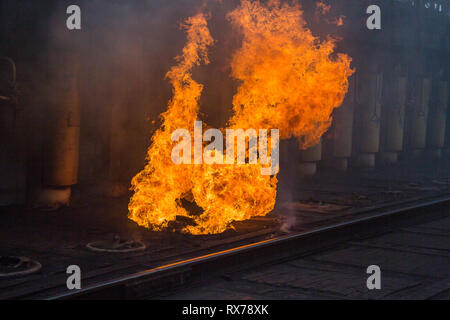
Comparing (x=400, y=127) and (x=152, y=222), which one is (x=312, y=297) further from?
(x=400, y=127)

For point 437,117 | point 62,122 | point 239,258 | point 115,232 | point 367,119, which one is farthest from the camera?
point 437,117

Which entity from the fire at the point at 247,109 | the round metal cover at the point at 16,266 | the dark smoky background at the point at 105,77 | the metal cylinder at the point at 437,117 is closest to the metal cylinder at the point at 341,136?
the dark smoky background at the point at 105,77

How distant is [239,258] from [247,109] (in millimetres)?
3372

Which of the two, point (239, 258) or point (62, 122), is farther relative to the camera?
point (62, 122)

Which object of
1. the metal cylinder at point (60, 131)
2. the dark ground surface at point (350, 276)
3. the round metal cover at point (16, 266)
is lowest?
the dark ground surface at point (350, 276)

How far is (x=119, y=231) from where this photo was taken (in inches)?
352

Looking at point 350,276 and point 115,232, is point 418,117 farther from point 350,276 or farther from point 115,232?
point 350,276

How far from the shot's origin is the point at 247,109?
973 centimetres

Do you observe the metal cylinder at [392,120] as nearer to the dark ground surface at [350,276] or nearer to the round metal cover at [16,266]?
the dark ground surface at [350,276]

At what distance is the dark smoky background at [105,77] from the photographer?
1027cm

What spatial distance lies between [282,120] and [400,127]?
1363 centimetres

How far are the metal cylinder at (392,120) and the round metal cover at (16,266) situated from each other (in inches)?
687

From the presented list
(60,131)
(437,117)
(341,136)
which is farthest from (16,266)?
(437,117)
